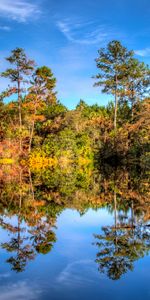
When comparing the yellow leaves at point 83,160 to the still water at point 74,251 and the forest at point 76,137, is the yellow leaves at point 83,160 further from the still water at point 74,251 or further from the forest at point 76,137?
the still water at point 74,251

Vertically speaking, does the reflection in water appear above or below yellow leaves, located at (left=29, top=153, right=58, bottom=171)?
below

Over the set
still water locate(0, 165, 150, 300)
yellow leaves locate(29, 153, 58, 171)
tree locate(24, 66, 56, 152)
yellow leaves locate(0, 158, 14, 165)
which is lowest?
still water locate(0, 165, 150, 300)

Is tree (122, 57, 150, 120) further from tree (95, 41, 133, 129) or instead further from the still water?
the still water

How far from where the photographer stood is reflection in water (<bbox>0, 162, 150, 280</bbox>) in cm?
791

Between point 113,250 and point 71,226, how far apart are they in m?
3.02

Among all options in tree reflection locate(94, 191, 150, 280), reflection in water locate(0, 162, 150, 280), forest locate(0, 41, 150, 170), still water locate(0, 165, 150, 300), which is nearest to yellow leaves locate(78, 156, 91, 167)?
forest locate(0, 41, 150, 170)

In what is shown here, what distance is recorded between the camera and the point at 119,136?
42969mm

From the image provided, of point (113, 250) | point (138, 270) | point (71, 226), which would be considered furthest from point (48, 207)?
point (138, 270)

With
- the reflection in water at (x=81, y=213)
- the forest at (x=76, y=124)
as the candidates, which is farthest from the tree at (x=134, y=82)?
the reflection in water at (x=81, y=213)

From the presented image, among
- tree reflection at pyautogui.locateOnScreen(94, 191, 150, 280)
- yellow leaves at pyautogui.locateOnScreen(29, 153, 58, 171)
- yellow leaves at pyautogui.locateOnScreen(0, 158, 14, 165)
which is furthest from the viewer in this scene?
yellow leaves at pyautogui.locateOnScreen(29, 153, 58, 171)

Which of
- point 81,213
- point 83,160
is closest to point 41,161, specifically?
point 83,160

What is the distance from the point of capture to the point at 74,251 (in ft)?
27.7

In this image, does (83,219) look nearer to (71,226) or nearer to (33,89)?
(71,226)

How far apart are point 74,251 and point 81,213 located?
4677mm
